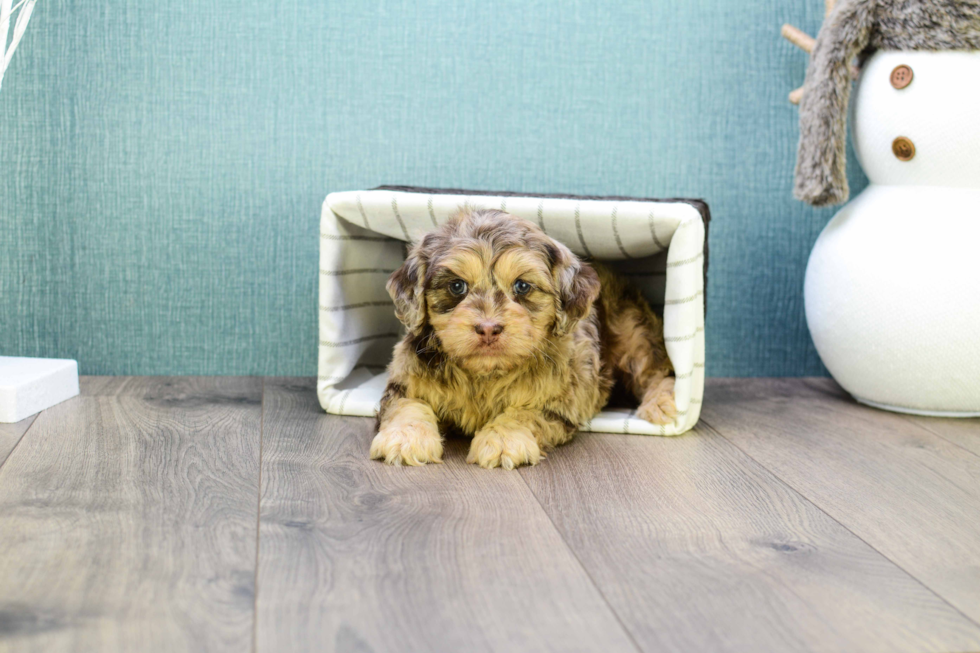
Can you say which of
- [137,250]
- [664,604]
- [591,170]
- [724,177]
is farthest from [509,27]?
[664,604]

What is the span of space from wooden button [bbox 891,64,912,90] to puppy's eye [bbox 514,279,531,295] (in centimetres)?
150

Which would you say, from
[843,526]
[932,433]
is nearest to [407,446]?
[843,526]

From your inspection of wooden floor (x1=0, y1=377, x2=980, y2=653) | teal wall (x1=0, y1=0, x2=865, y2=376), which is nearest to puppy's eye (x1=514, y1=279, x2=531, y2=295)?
wooden floor (x1=0, y1=377, x2=980, y2=653)

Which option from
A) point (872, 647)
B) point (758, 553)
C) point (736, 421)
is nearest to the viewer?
point (872, 647)

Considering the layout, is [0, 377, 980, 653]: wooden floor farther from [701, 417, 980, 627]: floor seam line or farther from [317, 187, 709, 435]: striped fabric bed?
[317, 187, 709, 435]: striped fabric bed

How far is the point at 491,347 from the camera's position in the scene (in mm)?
2293

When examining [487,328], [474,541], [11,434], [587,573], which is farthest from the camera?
[11,434]

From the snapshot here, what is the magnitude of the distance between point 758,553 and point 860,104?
1.94 metres

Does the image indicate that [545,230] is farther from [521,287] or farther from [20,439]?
[20,439]

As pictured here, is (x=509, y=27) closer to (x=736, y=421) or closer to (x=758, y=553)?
(x=736, y=421)

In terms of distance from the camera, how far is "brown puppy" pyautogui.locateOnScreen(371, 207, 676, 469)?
7.62 feet

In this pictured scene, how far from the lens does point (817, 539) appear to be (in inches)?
73.4

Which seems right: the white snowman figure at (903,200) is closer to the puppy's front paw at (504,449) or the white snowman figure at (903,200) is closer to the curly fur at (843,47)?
the curly fur at (843,47)

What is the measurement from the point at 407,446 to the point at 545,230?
0.86 meters
